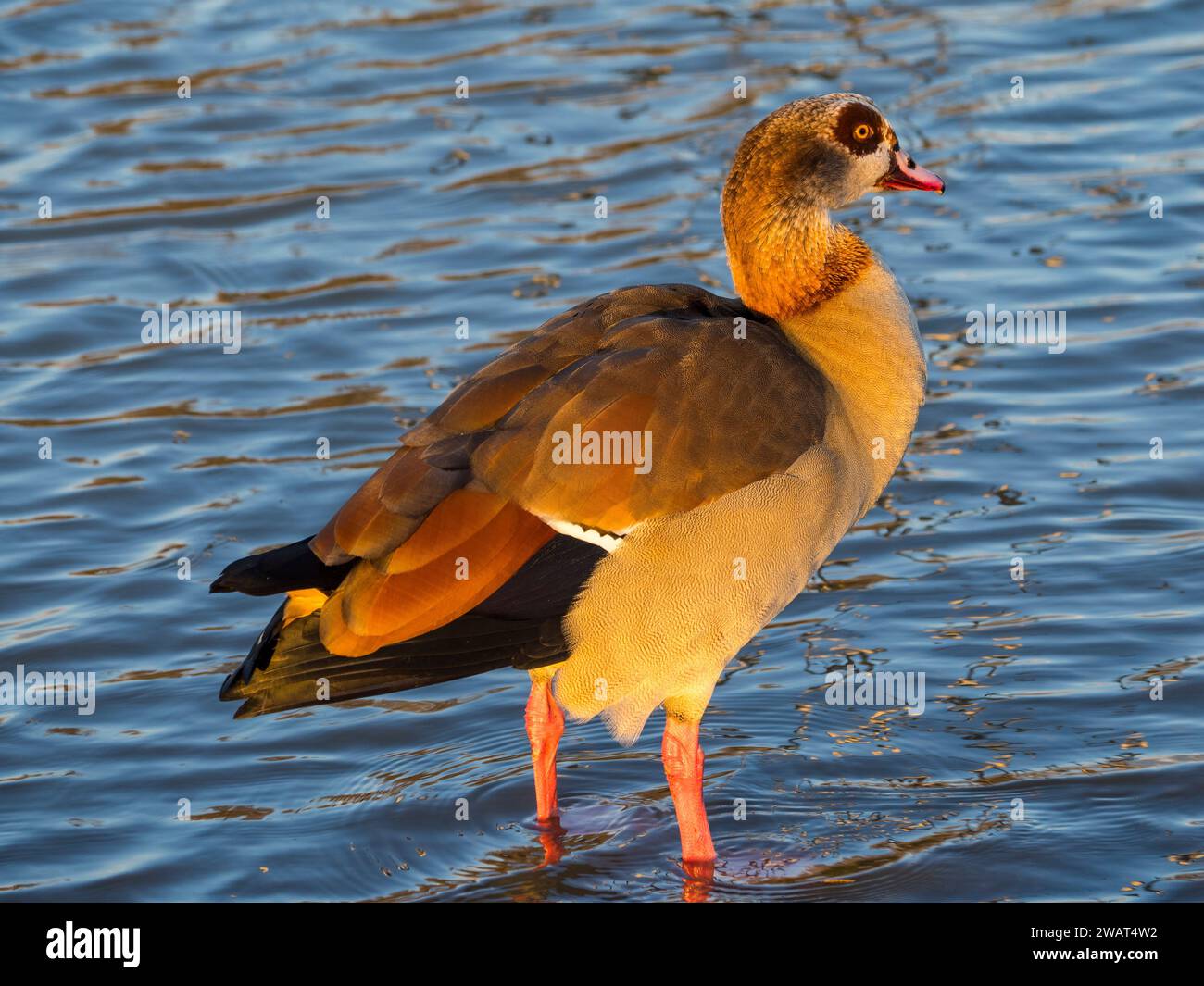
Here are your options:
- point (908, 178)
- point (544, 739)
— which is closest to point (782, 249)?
point (908, 178)

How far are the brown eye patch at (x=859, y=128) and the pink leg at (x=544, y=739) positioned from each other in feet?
7.07

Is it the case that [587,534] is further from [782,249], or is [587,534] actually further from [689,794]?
[782,249]

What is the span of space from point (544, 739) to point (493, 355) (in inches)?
141

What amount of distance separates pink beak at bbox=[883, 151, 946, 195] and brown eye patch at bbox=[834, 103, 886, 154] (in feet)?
0.67

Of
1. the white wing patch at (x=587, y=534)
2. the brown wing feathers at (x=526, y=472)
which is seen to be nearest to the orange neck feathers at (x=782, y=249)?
the brown wing feathers at (x=526, y=472)

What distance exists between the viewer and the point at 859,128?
676 cm

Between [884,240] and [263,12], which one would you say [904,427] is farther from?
[263,12]

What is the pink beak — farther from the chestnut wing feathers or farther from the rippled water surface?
the rippled water surface

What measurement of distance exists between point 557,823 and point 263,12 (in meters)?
9.21

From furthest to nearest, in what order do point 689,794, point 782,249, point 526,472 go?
1. point 782,249
2. point 689,794
3. point 526,472

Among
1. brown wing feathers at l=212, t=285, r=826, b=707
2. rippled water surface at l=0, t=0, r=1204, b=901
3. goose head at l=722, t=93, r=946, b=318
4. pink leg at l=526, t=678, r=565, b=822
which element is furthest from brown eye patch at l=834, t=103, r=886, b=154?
pink leg at l=526, t=678, r=565, b=822

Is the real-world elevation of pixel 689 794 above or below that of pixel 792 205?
below

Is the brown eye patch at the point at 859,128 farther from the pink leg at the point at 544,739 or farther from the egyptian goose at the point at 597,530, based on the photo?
the pink leg at the point at 544,739

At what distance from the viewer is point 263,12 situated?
14.3 m
